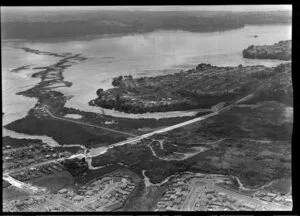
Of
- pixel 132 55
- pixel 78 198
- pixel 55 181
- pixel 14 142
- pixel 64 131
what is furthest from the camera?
pixel 132 55

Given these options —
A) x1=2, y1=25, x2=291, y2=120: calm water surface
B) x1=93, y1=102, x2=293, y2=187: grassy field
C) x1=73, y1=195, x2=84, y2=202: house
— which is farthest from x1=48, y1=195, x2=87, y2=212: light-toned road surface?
x1=2, y1=25, x2=291, y2=120: calm water surface

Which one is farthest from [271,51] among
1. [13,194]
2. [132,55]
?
[13,194]

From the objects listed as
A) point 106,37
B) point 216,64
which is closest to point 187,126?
point 216,64

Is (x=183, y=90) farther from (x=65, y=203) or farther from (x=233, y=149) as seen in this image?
(x=65, y=203)

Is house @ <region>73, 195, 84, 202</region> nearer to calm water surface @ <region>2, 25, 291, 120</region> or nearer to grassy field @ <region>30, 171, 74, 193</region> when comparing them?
grassy field @ <region>30, 171, 74, 193</region>

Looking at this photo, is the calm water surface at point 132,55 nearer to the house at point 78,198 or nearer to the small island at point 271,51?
the small island at point 271,51

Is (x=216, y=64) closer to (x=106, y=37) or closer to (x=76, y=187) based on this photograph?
(x=106, y=37)

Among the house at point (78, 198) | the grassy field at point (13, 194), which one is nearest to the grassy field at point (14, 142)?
the grassy field at point (13, 194)
